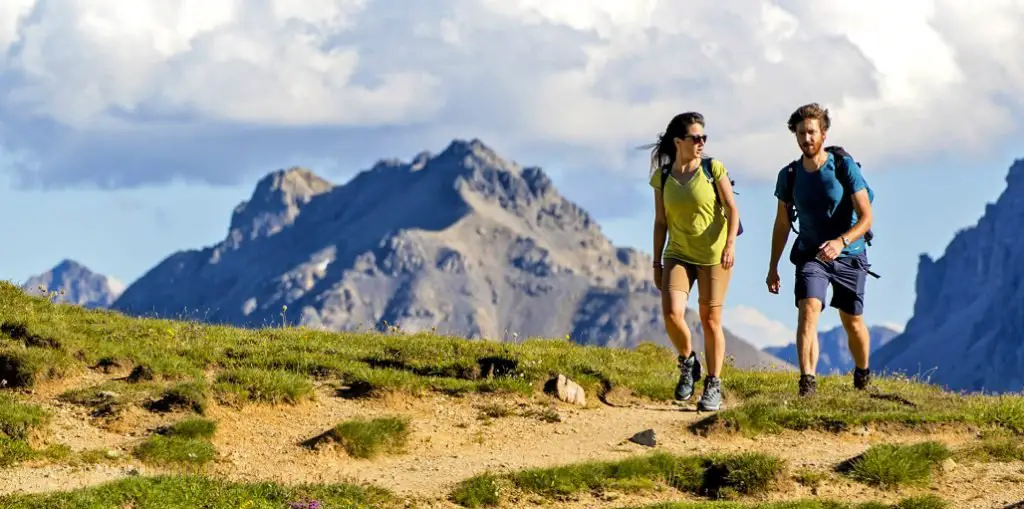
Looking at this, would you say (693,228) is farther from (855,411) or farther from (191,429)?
(191,429)

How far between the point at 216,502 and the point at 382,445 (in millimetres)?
3319

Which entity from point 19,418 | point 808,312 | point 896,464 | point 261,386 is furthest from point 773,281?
point 19,418

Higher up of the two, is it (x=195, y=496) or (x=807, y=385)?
(x=807, y=385)

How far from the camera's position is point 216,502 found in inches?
501

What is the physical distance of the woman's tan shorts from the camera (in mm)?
17438

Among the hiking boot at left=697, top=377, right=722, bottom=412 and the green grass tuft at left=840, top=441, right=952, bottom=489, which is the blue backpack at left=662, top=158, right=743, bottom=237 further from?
the green grass tuft at left=840, top=441, right=952, bottom=489

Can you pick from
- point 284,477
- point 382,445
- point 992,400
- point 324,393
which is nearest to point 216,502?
point 284,477

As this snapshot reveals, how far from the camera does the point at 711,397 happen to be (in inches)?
706

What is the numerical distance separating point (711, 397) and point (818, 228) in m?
2.72

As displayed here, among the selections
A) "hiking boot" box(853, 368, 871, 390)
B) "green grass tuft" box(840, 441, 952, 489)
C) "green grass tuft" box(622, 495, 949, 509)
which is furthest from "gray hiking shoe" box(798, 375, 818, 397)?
"green grass tuft" box(622, 495, 949, 509)

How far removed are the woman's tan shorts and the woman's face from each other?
57.3 inches

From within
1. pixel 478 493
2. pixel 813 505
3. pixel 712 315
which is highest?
pixel 712 315

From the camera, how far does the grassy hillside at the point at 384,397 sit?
14.1m

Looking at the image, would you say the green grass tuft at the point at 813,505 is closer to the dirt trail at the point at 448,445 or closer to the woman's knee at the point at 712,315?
the dirt trail at the point at 448,445
